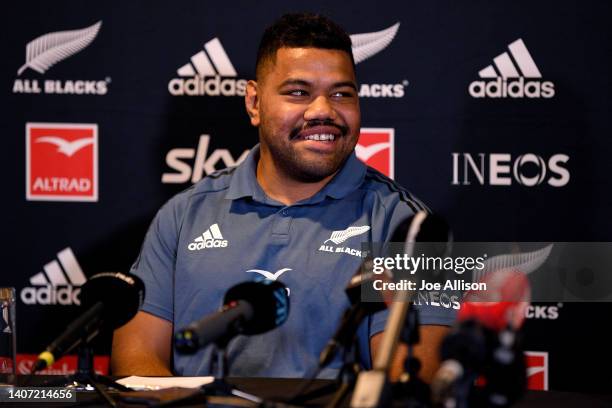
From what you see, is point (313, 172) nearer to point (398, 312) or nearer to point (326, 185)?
point (326, 185)

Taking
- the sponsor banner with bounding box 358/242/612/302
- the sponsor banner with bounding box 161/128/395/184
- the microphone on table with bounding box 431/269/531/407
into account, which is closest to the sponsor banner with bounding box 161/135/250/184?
the sponsor banner with bounding box 161/128/395/184

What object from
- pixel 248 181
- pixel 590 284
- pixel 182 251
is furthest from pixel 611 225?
pixel 182 251

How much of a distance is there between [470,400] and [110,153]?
83.8 inches

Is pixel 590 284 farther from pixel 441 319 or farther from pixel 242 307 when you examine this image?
pixel 242 307

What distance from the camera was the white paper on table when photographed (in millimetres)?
1837

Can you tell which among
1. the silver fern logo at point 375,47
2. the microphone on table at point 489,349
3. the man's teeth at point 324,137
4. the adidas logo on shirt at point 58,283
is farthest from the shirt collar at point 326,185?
the microphone on table at point 489,349

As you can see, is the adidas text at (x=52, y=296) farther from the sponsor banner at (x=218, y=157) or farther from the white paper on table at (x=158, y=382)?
the white paper on table at (x=158, y=382)

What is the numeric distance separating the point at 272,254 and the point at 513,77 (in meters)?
1.10

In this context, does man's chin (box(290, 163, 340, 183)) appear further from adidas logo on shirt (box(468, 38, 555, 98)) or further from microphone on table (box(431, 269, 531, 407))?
microphone on table (box(431, 269, 531, 407))

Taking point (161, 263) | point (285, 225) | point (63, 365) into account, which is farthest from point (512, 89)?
point (63, 365)

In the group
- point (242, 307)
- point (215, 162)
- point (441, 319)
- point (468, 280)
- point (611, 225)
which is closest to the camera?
point (242, 307)

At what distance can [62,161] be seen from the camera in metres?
3.13

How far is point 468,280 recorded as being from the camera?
2625 mm

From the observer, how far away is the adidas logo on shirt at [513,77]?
114 inches
